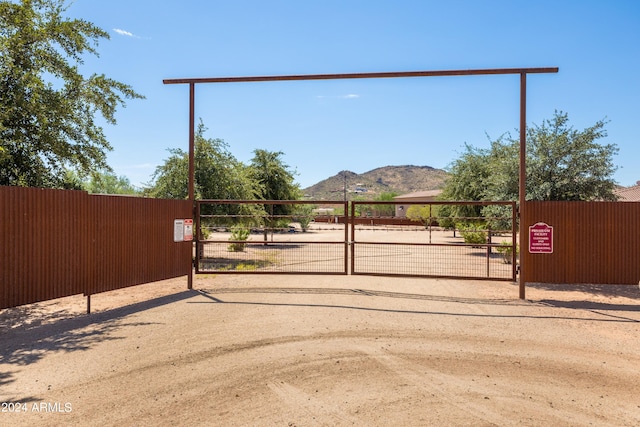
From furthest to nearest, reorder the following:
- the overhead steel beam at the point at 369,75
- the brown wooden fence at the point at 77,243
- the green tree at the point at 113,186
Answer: the green tree at the point at 113,186 → the overhead steel beam at the point at 369,75 → the brown wooden fence at the point at 77,243

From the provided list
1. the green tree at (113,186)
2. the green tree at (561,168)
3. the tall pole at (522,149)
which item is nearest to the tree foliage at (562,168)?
the green tree at (561,168)

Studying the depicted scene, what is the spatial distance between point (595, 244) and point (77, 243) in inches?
489

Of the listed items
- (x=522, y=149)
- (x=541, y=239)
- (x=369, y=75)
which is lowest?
(x=541, y=239)

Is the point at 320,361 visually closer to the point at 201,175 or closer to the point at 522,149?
the point at 522,149

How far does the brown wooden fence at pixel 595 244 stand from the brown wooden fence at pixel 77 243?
1003cm

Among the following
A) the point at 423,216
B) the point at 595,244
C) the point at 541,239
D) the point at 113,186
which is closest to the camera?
the point at 541,239

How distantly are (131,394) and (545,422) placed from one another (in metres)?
4.49

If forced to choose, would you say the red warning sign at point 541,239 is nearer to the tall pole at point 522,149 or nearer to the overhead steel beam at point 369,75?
the tall pole at point 522,149

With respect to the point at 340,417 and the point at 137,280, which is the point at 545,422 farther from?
the point at 137,280

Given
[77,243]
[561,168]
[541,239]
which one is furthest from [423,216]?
[77,243]

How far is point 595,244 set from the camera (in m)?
10.9

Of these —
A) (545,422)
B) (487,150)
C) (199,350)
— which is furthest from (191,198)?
(487,150)

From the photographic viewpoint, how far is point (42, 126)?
9781 millimetres

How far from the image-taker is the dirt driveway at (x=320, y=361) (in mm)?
4438
